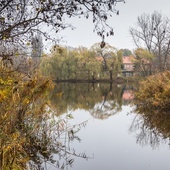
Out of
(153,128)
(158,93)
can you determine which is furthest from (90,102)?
(153,128)

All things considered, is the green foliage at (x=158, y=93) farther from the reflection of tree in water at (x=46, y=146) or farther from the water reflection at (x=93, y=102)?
the reflection of tree in water at (x=46, y=146)

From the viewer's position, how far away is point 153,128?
360 inches

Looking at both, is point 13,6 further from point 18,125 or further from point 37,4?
point 18,125

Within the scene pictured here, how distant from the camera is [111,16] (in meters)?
3.78

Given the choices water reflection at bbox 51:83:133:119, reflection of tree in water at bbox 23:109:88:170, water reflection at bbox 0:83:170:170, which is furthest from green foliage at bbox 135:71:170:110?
reflection of tree in water at bbox 23:109:88:170

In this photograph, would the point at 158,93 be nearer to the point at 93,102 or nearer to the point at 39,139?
the point at 39,139

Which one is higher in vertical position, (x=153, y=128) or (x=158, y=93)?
(x=158, y=93)

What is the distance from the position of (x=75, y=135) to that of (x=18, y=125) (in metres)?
2.28

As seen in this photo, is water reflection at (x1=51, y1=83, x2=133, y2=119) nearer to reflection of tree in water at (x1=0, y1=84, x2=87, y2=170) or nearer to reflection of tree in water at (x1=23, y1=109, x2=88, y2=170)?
reflection of tree in water at (x1=0, y1=84, x2=87, y2=170)

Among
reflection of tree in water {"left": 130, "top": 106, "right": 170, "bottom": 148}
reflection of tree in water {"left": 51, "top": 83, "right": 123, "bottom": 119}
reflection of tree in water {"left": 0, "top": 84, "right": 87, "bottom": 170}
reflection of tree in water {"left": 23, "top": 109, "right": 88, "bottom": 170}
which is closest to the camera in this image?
reflection of tree in water {"left": 0, "top": 84, "right": 87, "bottom": 170}

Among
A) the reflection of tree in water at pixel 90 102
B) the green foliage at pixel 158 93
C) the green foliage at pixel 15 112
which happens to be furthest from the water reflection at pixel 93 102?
the green foliage at pixel 158 93

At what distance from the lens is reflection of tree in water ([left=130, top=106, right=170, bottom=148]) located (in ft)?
25.6

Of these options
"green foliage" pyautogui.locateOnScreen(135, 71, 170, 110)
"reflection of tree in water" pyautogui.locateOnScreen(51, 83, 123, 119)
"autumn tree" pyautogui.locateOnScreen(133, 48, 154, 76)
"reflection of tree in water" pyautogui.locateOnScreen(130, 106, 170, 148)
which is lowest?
"reflection of tree in water" pyautogui.locateOnScreen(51, 83, 123, 119)

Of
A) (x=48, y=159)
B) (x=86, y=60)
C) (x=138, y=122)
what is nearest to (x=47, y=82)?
(x=48, y=159)
